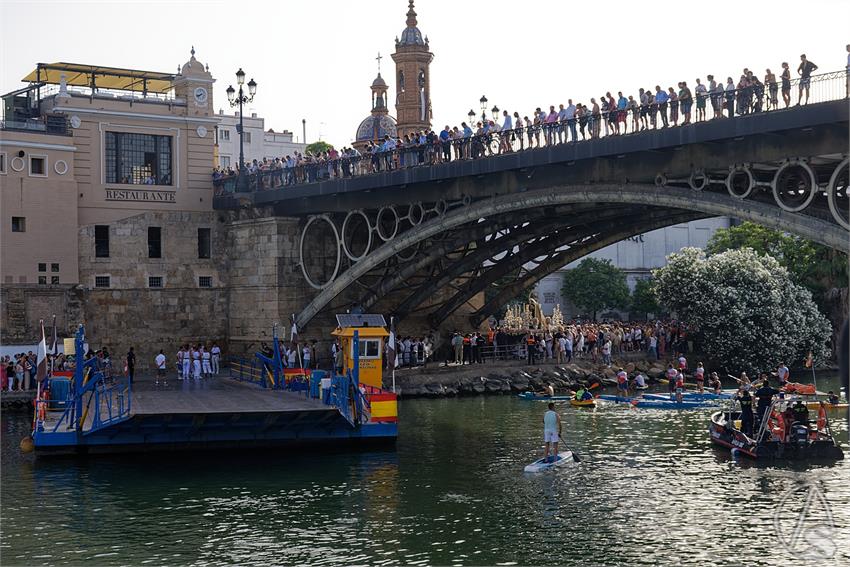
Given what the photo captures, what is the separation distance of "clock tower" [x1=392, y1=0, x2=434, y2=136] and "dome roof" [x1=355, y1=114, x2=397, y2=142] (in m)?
4.75

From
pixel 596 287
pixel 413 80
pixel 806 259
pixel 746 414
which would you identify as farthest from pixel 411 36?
pixel 746 414

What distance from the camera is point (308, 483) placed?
30688 mm

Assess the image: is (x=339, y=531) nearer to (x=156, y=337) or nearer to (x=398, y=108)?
(x=156, y=337)

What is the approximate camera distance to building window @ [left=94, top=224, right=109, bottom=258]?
54188 millimetres

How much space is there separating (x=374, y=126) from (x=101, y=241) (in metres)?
65.2

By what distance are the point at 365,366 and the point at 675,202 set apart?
1136 centimetres

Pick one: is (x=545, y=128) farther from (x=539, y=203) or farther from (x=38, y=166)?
(x=38, y=166)

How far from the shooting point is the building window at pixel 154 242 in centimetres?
5550

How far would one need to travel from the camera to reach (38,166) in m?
52.4

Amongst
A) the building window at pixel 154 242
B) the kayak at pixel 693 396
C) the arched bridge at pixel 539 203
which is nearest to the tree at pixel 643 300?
the arched bridge at pixel 539 203

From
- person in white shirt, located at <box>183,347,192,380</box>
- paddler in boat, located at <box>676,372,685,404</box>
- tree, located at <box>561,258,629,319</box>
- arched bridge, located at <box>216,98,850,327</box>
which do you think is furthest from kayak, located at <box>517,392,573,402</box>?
tree, located at <box>561,258,629,319</box>

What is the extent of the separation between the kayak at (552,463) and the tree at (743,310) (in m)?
25.8

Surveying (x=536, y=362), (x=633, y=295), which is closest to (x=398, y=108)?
(x=633, y=295)

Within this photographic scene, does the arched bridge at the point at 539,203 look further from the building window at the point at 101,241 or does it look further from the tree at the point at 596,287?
the tree at the point at 596,287
